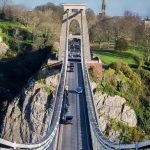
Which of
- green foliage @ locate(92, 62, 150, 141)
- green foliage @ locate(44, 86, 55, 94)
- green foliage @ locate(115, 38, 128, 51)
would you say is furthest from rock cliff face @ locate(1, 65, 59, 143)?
green foliage @ locate(115, 38, 128, 51)

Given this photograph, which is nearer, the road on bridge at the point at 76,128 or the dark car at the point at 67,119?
the road on bridge at the point at 76,128

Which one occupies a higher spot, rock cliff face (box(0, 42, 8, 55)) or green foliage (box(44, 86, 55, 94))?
rock cliff face (box(0, 42, 8, 55))

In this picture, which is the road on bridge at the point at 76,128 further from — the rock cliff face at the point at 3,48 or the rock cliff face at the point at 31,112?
the rock cliff face at the point at 3,48

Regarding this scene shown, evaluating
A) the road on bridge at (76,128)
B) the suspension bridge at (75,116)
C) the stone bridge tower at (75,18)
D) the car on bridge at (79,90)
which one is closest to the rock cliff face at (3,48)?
the stone bridge tower at (75,18)

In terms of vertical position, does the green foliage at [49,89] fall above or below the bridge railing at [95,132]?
below

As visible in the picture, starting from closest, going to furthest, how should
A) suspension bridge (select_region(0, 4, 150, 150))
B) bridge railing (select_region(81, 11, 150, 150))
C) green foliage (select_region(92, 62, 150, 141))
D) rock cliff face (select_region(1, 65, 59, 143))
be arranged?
bridge railing (select_region(81, 11, 150, 150)), suspension bridge (select_region(0, 4, 150, 150)), rock cliff face (select_region(1, 65, 59, 143)), green foliage (select_region(92, 62, 150, 141))

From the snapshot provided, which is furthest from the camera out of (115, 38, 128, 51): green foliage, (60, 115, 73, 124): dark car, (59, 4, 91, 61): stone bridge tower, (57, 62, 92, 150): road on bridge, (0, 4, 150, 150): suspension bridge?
(115, 38, 128, 51): green foliage

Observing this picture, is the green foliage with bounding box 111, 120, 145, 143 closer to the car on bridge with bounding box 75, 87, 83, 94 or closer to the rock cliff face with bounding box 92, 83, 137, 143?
the rock cliff face with bounding box 92, 83, 137, 143

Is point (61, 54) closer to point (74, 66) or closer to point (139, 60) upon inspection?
point (74, 66)
